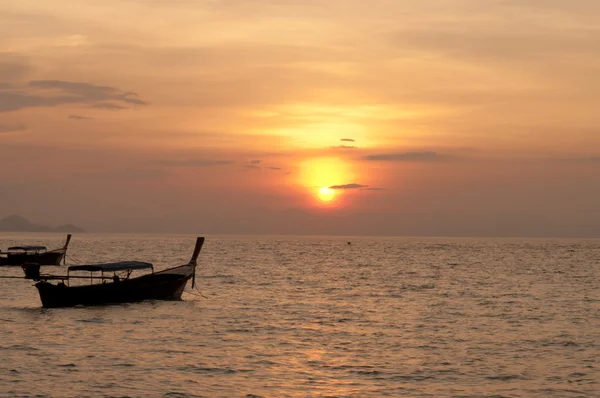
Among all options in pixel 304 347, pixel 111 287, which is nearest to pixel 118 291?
pixel 111 287

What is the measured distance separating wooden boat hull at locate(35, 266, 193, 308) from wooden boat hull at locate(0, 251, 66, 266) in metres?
52.6

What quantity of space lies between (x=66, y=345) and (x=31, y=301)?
74.9 feet

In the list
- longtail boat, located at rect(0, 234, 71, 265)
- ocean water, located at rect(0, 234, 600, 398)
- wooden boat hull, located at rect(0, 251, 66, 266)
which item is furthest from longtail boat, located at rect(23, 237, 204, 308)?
wooden boat hull, located at rect(0, 251, 66, 266)

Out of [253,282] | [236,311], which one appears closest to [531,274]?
[253,282]

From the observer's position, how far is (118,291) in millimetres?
52375

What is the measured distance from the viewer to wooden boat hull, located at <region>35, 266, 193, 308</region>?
49719mm

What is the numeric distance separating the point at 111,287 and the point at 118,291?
0.74 metres

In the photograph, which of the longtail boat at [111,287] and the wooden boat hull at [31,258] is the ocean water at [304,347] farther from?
the wooden boat hull at [31,258]

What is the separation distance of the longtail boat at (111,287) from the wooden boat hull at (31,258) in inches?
2075

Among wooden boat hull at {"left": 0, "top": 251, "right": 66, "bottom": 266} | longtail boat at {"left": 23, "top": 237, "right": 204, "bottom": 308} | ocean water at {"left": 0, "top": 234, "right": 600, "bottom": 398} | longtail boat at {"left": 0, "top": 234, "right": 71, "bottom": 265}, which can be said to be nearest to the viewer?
ocean water at {"left": 0, "top": 234, "right": 600, "bottom": 398}

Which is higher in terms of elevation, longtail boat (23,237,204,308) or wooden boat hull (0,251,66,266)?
wooden boat hull (0,251,66,266)

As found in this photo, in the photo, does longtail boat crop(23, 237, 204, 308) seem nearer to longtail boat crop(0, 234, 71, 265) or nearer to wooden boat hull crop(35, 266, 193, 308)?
wooden boat hull crop(35, 266, 193, 308)

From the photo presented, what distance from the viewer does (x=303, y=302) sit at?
60.1 meters

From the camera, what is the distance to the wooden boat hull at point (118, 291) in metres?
49.7
